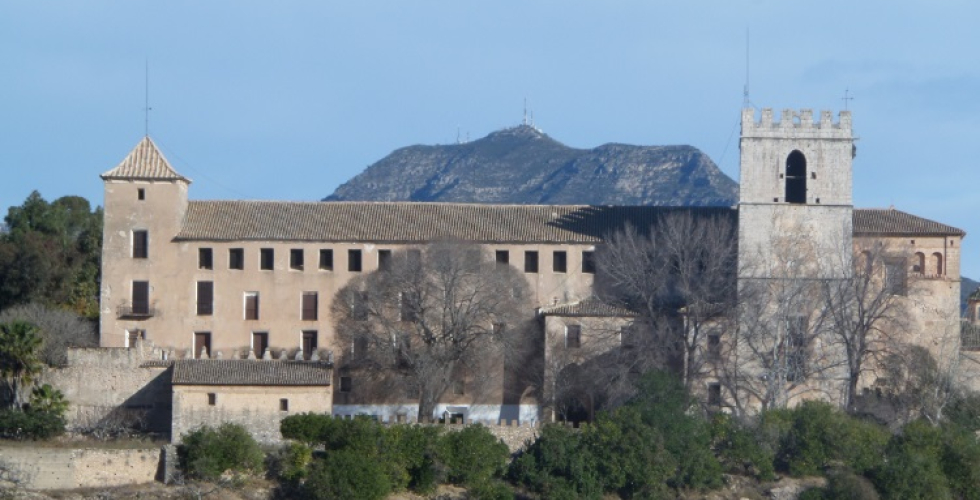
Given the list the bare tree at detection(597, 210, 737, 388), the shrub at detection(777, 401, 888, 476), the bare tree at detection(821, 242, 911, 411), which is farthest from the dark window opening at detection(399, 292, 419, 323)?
the bare tree at detection(821, 242, 911, 411)

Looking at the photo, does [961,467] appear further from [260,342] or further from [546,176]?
[546,176]

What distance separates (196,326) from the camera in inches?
2781

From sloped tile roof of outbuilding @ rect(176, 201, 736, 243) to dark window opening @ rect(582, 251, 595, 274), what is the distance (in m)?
0.52

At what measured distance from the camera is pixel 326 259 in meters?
71.4

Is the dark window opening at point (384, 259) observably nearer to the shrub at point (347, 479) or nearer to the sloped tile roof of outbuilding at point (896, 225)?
the shrub at point (347, 479)

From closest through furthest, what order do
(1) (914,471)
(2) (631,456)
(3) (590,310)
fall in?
(2) (631,456) < (1) (914,471) < (3) (590,310)

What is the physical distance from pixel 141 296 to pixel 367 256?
8268 mm

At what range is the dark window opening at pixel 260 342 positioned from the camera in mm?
70688

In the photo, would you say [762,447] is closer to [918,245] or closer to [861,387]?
[861,387]

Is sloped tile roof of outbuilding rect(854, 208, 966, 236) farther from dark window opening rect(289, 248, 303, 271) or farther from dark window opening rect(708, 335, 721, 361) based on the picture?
dark window opening rect(289, 248, 303, 271)

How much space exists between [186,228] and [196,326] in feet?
12.0

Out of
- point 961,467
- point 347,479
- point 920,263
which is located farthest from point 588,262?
point 347,479

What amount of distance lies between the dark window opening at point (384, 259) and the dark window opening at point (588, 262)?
7182 mm

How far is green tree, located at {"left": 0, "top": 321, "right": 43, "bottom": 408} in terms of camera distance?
206ft
